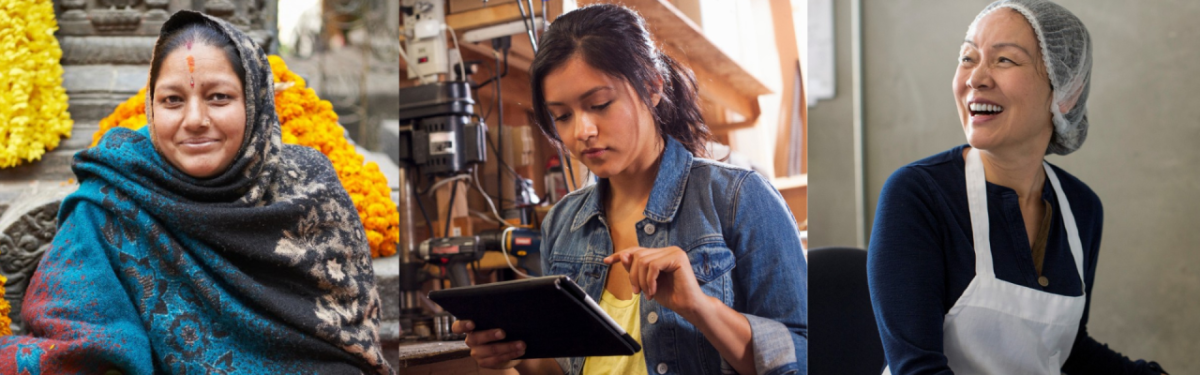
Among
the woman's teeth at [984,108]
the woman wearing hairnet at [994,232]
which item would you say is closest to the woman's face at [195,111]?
the woman wearing hairnet at [994,232]

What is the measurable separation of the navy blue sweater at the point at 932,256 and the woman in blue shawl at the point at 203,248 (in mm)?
1123

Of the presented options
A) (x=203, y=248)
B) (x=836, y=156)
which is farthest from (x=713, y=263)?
(x=836, y=156)

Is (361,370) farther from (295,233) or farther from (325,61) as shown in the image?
(325,61)

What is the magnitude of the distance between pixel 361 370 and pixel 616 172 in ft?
2.88

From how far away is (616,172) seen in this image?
4.52 ft

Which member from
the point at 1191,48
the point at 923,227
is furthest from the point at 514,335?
the point at 1191,48

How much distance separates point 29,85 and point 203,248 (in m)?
1.18

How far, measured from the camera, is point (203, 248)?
69.1 inches

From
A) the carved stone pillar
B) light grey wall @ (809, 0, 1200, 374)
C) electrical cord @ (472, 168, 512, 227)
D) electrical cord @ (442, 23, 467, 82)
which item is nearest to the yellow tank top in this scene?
electrical cord @ (472, 168, 512, 227)

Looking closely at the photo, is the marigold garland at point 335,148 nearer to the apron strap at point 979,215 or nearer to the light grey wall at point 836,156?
the light grey wall at point 836,156

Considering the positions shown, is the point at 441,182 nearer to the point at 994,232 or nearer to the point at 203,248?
the point at 203,248

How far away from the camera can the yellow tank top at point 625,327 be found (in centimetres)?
135

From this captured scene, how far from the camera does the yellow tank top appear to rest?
4.44 feet

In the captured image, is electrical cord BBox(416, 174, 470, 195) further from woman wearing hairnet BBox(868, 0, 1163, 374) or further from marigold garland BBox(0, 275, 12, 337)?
marigold garland BBox(0, 275, 12, 337)
